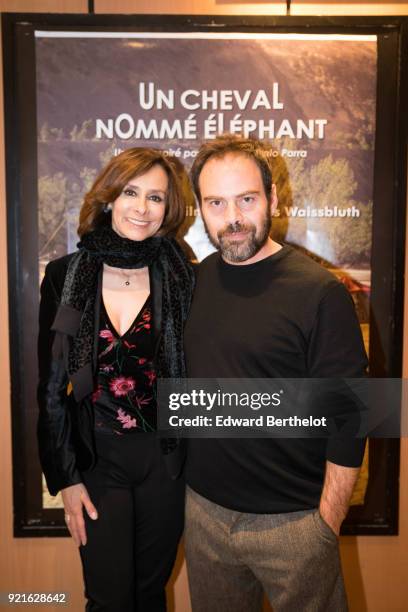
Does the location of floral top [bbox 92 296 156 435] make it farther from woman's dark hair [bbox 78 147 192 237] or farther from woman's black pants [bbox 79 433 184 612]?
woman's dark hair [bbox 78 147 192 237]

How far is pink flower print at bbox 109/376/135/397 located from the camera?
3.87 ft

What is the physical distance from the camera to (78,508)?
1211 mm

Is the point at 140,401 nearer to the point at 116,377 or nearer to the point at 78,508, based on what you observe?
the point at 116,377

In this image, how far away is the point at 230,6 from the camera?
4.94ft

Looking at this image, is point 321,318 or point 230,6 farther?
point 230,6

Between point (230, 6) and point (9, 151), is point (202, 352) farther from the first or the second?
point (230, 6)

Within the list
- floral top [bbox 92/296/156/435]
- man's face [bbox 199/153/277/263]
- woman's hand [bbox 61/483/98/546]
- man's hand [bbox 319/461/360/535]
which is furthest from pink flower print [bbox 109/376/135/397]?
man's hand [bbox 319/461/360/535]

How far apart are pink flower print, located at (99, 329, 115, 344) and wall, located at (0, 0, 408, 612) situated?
22.0 inches

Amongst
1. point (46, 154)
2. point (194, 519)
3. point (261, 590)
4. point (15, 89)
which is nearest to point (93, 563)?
point (194, 519)

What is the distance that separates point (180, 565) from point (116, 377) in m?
0.91

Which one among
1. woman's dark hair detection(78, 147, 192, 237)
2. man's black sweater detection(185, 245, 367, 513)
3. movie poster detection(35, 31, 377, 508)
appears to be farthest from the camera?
movie poster detection(35, 31, 377, 508)

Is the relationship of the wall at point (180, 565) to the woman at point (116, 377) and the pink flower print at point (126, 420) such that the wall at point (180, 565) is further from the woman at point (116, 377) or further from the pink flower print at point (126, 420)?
the pink flower print at point (126, 420)

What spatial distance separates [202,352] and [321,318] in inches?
11.3

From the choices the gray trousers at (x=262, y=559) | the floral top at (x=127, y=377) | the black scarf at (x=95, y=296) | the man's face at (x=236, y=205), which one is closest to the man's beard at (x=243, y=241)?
the man's face at (x=236, y=205)
